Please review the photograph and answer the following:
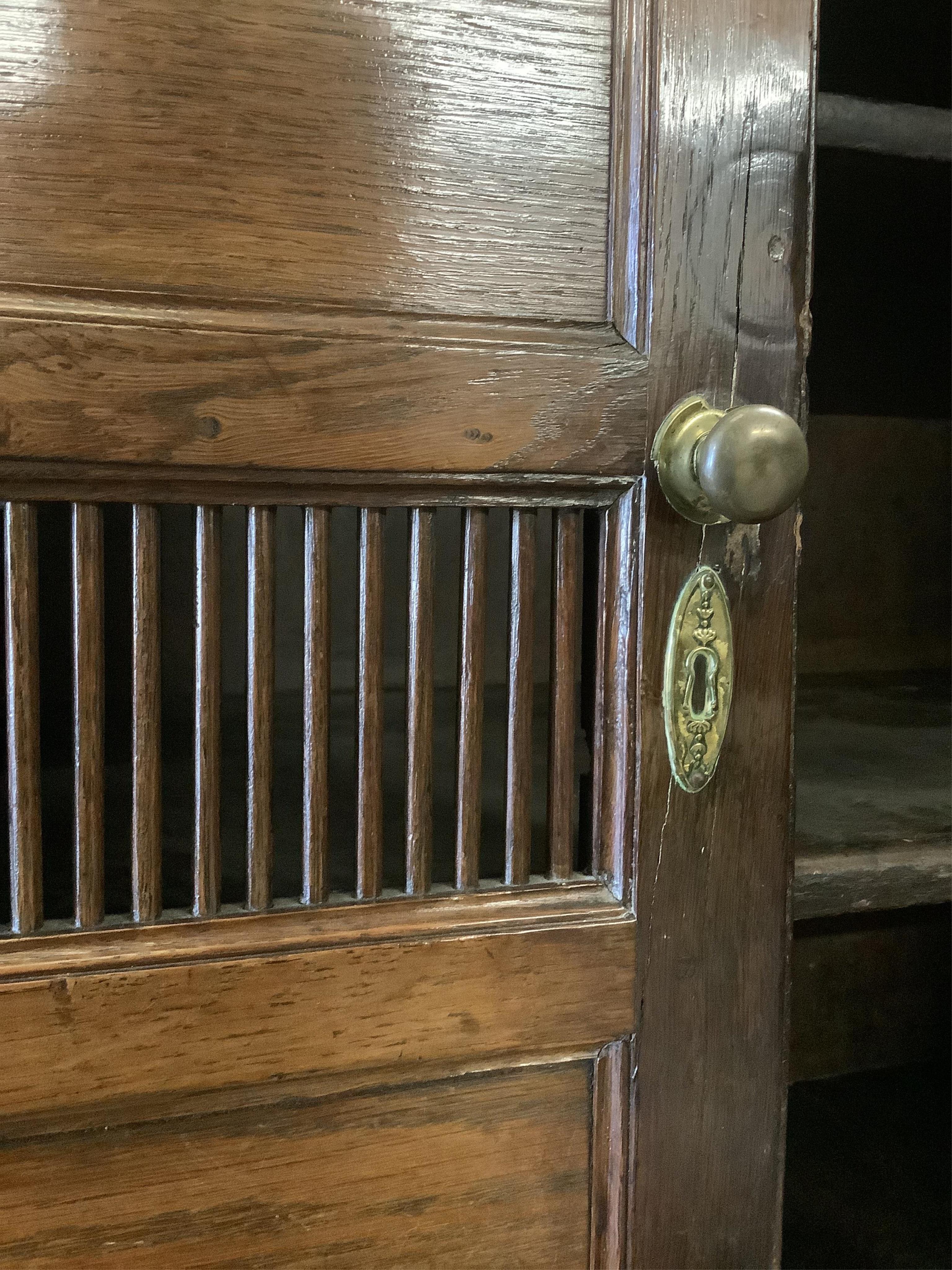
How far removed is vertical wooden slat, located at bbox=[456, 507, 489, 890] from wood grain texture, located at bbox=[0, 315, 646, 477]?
0.04m

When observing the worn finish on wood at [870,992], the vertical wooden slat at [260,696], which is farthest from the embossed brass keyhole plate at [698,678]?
the worn finish on wood at [870,992]

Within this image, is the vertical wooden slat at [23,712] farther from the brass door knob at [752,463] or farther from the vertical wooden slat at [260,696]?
the brass door knob at [752,463]

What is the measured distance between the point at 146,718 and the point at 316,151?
0.94ft

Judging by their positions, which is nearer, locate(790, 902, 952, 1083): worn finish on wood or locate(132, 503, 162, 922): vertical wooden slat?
locate(132, 503, 162, 922): vertical wooden slat

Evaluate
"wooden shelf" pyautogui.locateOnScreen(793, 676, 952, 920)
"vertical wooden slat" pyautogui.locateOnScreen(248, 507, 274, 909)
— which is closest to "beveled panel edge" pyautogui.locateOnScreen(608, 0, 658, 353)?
"vertical wooden slat" pyautogui.locateOnScreen(248, 507, 274, 909)

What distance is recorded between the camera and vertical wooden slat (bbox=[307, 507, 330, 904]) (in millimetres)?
534

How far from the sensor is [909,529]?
1242 millimetres

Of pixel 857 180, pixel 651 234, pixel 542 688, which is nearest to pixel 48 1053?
pixel 651 234

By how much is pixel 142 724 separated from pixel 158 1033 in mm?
148

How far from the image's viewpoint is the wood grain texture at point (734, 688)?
21.8 inches

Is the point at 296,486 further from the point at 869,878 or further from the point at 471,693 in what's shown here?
the point at 869,878

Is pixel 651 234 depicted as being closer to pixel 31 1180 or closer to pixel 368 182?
pixel 368 182

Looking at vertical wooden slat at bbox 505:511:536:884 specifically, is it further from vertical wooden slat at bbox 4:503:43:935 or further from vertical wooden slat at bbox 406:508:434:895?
vertical wooden slat at bbox 4:503:43:935

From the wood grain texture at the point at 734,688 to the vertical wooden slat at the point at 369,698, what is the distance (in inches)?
5.5
